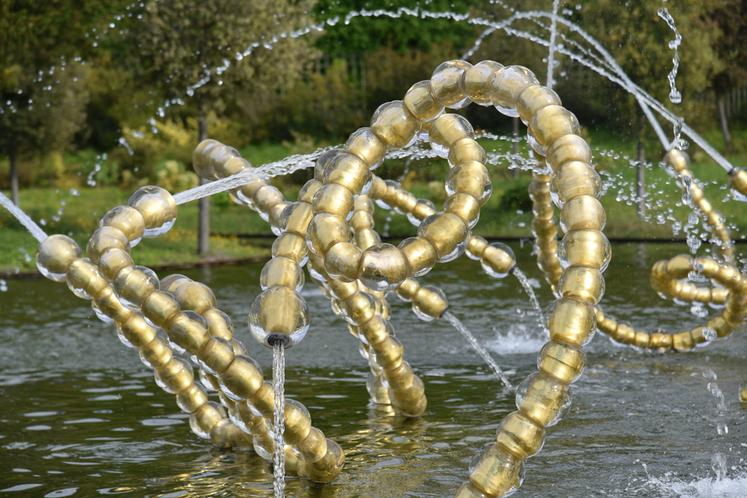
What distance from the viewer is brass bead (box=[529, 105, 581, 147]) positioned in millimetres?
6359

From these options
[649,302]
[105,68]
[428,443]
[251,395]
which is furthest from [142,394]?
[105,68]

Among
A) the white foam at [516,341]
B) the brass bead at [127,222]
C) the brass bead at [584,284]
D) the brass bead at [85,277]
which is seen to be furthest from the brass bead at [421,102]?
the white foam at [516,341]

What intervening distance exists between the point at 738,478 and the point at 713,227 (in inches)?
186

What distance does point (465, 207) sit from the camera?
6703 millimetres

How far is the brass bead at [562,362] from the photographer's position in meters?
5.95

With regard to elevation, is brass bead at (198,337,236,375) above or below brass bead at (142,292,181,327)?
below

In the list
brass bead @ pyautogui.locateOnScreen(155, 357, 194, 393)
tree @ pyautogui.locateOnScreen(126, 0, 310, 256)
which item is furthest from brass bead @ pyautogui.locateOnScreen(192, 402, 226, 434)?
tree @ pyautogui.locateOnScreen(126, 0, 310, 256)

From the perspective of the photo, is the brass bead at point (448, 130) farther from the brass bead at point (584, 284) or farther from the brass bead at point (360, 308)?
the brass bead at point (360, 308)

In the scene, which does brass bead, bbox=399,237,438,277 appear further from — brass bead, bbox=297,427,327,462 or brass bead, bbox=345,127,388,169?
brass bead, bbox=297,427,327,462

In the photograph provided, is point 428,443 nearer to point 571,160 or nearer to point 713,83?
point 571,160

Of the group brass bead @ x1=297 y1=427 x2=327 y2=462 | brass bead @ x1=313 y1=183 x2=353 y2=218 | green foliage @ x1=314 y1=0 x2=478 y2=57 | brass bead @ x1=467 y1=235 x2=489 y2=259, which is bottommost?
brass bead @ x1=297 y1=427 x2=327 y2=462

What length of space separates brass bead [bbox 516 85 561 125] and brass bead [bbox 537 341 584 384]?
1194mm

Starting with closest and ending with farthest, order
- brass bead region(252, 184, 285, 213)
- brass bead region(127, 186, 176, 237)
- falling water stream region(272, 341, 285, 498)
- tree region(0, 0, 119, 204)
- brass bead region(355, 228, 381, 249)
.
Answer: falling water stream region(272, 341, 285, 498) → brass bead region(127, 186, 176, 237) → brass bead region(252, 184, 285, 213) → brass bead region(355, 228, 381, 249) → tree region(0, 0, 119, 204)

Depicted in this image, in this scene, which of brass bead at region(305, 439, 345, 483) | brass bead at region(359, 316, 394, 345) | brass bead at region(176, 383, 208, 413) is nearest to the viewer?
brass bead at region(305, 439, 345, 483)
